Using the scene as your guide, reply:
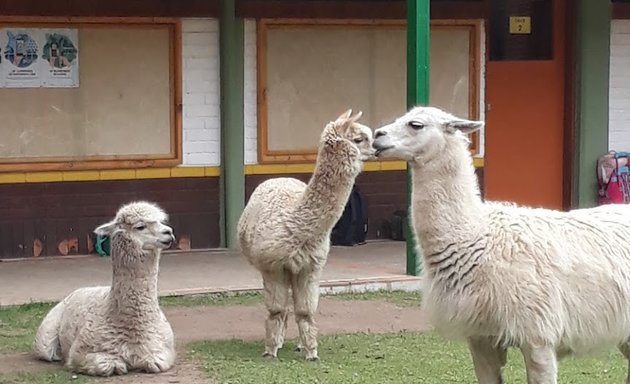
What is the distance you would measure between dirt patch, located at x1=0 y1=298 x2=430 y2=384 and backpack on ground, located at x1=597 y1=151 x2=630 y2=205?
14.0 feet

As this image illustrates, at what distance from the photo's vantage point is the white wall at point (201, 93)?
12.6m

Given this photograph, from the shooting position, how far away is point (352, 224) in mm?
13055

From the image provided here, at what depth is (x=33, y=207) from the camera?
12.0 m

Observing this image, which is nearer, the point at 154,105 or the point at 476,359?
the point at 476,359

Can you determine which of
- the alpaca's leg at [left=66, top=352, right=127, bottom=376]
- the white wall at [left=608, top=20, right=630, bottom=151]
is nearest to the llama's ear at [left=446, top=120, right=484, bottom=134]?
the alpaca's leg at [left=66, top=352, right=127, bottom=376]

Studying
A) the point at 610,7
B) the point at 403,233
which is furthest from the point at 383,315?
the point at 610,7

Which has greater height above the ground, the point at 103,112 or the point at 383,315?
the point at 103,112

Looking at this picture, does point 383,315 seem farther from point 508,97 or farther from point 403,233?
point 508,97

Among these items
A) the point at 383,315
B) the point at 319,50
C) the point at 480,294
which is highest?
the point at 319,50

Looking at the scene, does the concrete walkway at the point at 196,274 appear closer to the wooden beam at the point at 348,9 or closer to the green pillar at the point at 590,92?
the wooden beam at the point at 348,9

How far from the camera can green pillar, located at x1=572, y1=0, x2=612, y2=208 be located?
13.8 meters

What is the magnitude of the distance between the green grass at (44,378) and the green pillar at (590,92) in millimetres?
7668

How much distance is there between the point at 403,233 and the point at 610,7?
3399 millimetres

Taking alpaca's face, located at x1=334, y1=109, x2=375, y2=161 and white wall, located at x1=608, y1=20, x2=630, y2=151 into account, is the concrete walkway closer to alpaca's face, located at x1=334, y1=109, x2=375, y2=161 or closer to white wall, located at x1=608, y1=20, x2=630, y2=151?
alpaca's face, located at x1=334, y1=109, x2=375, y2=161
